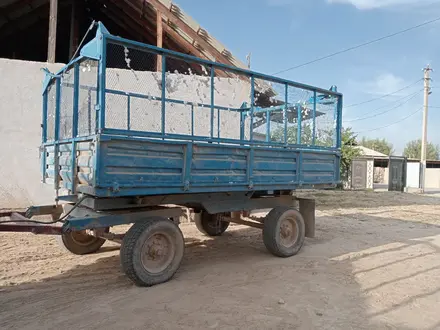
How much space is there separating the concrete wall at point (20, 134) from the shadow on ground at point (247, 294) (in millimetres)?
4343

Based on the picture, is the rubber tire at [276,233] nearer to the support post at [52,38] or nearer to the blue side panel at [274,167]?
the blue side panel at [274,167]

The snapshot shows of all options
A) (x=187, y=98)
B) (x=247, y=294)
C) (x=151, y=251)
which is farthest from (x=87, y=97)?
(x=187, y=98)

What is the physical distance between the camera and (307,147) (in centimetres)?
650

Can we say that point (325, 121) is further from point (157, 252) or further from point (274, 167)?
point (157, 252)

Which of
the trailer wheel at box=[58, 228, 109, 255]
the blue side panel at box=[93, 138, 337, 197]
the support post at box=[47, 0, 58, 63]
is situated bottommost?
the trailer wheel at box=[58, 228, 109, 255]

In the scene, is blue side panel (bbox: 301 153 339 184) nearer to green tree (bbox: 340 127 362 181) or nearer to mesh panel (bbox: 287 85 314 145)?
mesh panel (bbox: 287 85 314 145)

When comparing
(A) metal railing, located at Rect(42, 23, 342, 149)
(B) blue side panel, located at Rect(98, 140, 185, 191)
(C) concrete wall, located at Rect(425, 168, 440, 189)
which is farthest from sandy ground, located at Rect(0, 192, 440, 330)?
(C) concrete wall, located at Rect(425, 168, 440, 189)

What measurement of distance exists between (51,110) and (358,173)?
20.7m

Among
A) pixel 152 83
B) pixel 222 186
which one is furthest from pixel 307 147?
pixel 152 83

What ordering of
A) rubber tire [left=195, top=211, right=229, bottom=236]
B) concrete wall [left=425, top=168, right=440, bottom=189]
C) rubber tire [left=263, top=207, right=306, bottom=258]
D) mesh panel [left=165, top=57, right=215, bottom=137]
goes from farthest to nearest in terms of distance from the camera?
concrete wall [left=425, top=168, right=440, bottom=189] < mesh panel [left=165, top=57, right=215, bottom=137] < rubber tire [left=195, top=211, right=229, bottom=236] < rubber tire [left=263, top=207, right=306, bottom=258]

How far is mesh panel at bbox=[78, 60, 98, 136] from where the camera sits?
471 centimetres

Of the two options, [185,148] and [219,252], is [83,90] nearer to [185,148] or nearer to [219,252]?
[185,148]

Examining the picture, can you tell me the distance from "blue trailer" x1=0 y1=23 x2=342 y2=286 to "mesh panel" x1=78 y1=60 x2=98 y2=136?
19 mm

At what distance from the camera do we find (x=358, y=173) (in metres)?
23.1
